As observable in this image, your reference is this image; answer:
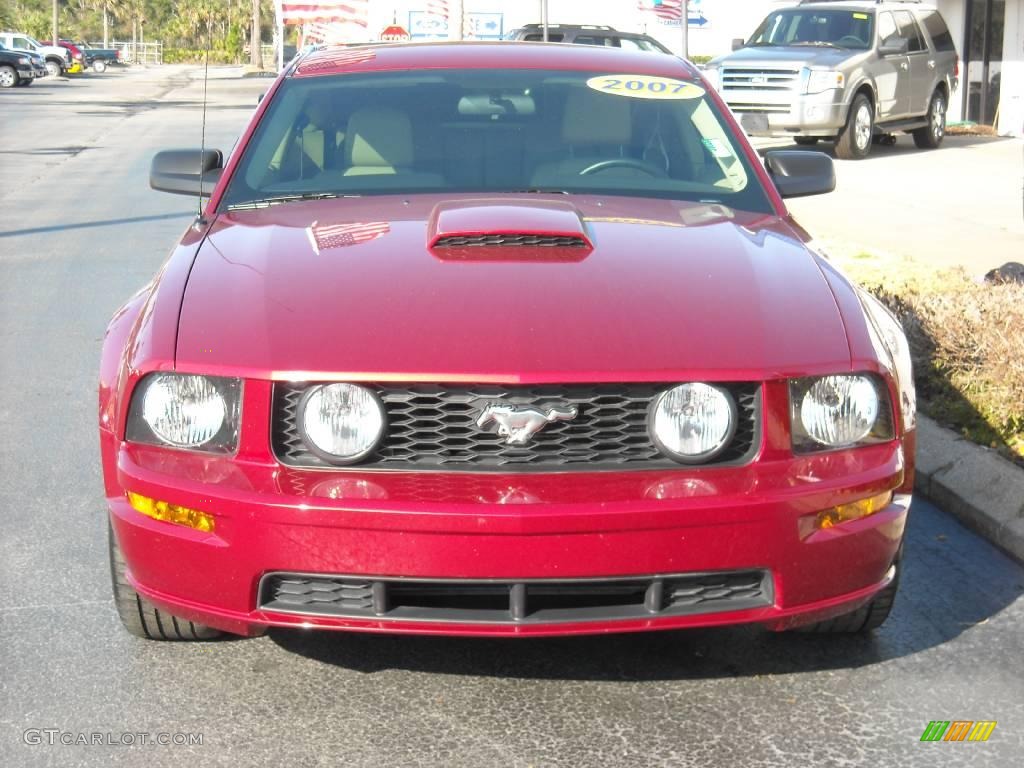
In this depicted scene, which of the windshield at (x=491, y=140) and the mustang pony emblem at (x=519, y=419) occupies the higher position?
the windshield at (x=491, y=140)

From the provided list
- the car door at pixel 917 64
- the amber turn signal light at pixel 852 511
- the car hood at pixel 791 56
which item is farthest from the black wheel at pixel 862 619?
the car door at pixel 917 64

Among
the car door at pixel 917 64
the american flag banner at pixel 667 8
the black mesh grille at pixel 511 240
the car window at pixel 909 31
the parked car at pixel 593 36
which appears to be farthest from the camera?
the american flag banner at pixel 667 8

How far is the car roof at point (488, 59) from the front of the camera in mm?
5109

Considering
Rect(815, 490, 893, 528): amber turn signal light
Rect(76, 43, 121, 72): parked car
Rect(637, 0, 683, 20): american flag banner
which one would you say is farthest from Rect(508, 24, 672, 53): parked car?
Rect(76, 43, 121, 72): parked car

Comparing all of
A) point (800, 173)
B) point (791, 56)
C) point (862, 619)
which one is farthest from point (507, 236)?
point (791, 56)

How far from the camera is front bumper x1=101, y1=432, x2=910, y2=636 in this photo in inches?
123

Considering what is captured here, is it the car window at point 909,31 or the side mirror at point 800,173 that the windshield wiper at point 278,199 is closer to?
the side mirror at point 800,173

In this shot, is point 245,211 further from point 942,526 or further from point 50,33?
point 50,33

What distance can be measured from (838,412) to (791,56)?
16.4m

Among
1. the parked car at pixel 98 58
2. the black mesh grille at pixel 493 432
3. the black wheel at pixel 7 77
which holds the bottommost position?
the parked car at pixel 98 58

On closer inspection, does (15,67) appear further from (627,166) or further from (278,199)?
(627,166)

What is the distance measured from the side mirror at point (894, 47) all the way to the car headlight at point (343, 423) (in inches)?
680

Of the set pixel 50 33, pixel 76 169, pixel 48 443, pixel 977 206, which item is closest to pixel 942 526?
pixel 48 443

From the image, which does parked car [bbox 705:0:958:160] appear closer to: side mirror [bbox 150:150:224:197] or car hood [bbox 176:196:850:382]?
side mirror [bbox 150:150:224:197]
